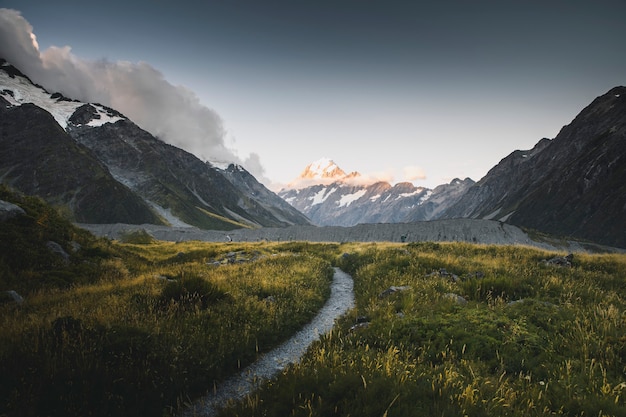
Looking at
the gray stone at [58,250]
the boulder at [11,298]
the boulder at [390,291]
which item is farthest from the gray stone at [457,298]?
the gray stone at [58,250]

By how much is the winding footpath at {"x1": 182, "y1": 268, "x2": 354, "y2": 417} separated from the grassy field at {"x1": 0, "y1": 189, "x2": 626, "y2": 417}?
0.32 m

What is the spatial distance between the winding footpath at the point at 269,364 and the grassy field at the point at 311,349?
1.06 ft

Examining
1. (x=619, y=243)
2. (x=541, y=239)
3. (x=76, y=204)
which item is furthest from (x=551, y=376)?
(x=76, y=204)

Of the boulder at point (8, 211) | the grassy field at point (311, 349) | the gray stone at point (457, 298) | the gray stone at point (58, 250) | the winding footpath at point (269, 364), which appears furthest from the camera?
the gray stone at point (58, 250)

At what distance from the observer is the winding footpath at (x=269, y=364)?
673 centimetres

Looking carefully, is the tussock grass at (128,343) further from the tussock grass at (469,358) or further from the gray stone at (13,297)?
the tussock grass at (469,358)

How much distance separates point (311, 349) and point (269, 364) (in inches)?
50.2

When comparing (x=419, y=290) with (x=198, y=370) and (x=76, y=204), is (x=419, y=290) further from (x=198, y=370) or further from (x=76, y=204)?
(x=76, y=204)

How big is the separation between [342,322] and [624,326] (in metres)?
7.82

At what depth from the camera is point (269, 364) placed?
28.7 feet

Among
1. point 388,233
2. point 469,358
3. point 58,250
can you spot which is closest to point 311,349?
point 469,358

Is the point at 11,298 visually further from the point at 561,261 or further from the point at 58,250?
the point at 561,261

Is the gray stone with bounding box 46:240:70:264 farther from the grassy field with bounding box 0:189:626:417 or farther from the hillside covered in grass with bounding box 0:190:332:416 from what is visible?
the grassy field with bounding box 0:189:626:417

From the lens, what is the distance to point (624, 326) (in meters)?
8.12
